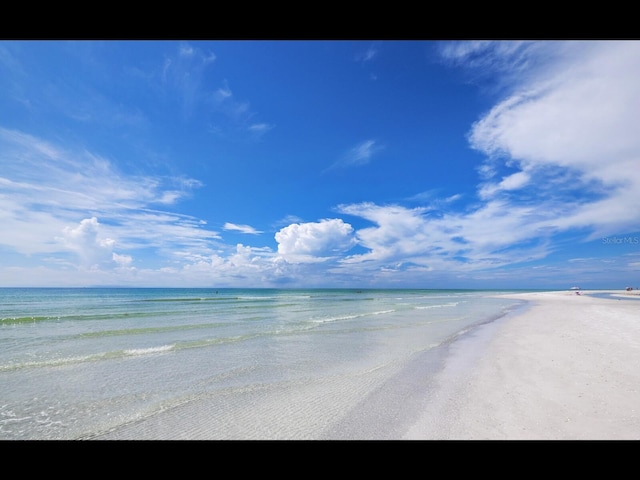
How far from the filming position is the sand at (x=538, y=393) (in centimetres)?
530

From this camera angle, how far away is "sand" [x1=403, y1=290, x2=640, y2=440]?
5.30 metres

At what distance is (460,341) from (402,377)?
7144 mm

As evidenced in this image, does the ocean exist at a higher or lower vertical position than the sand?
lower

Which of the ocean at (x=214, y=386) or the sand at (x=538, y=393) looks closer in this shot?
the sand at (x=538, y=393)

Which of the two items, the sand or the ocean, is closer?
the sand

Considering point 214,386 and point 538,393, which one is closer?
point 538,393

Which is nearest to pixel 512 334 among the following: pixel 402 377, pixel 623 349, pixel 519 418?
pixel 623 349

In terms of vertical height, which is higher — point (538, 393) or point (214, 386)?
point (538, 393)

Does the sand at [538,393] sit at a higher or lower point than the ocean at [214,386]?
higher

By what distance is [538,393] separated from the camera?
7062 mm

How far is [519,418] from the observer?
577 cm
